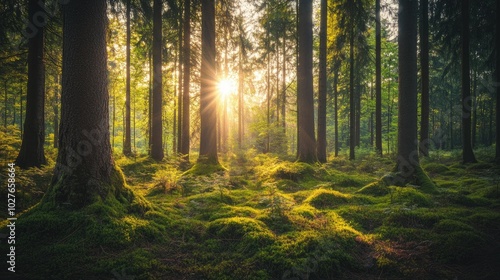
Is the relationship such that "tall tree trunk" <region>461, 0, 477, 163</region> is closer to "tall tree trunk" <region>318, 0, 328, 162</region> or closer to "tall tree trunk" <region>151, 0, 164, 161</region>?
"tall tree trunk" <region>318, 0, 328, 162</region>

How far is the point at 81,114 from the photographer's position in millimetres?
4109

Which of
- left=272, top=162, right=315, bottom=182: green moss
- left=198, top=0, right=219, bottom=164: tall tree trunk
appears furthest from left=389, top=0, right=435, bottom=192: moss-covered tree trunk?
left=198, top=0, right=219, bottom=164: tall tree trunk

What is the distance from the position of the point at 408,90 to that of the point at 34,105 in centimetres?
1225

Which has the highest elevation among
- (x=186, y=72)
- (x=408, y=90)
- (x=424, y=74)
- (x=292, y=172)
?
(x=186, y=72)

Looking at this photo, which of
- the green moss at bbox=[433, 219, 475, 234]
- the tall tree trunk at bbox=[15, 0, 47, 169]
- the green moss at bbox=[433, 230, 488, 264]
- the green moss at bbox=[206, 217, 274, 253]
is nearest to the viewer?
the green moss at bbox=[433, 230, 488, 264]

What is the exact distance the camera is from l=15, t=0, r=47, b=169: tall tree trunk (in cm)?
814

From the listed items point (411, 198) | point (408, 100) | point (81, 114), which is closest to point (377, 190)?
point (411, 198)

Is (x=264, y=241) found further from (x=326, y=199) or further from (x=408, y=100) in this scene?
(x=408, y=100)

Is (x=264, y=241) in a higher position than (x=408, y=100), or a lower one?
lower

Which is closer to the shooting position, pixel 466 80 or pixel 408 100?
pixel 408 100

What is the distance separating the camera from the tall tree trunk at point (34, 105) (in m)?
8.14

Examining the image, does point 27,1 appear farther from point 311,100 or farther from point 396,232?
point 396,232

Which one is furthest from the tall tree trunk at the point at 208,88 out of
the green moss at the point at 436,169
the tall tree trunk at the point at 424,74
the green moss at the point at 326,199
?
the tall tree trunk at the point at 424,74

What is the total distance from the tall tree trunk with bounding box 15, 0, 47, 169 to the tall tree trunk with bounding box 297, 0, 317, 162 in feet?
33.4
